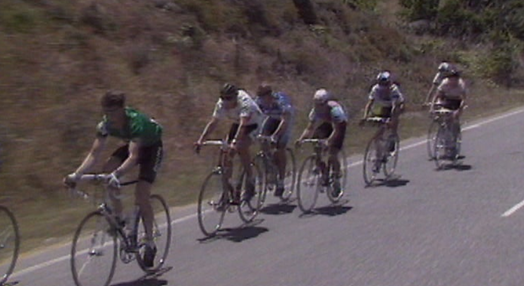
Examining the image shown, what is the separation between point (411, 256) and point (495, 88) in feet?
104

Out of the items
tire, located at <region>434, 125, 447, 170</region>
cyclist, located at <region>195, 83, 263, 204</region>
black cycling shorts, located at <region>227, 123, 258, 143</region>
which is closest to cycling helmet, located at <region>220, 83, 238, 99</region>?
cyclist, located at <region>195, 83, 263, 204</region>

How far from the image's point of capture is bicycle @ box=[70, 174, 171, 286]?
9.45 meters

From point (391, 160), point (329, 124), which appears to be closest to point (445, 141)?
point (391, 160)

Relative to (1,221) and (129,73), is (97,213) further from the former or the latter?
(129,73)

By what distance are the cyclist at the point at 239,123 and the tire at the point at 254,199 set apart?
84 millimetres

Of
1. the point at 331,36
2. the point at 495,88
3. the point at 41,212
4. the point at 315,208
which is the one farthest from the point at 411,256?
the point at 495,88

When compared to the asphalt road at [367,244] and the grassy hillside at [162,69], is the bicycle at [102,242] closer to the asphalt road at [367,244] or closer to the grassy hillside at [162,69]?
the asphalt road at [367,244]

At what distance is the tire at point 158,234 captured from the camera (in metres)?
10.2

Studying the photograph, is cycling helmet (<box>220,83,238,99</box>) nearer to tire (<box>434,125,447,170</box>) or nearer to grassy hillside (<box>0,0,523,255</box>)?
grassy hillside (<box>0,0,523,255</box>)

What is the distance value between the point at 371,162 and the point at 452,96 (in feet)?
8.91

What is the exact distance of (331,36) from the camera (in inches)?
1425

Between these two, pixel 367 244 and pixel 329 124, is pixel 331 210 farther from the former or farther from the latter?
pixel 367 244

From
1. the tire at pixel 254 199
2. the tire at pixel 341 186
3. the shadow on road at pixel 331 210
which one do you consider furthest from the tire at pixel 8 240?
the tire at pixel 341 186

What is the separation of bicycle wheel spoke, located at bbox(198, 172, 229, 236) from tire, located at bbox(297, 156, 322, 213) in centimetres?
191
